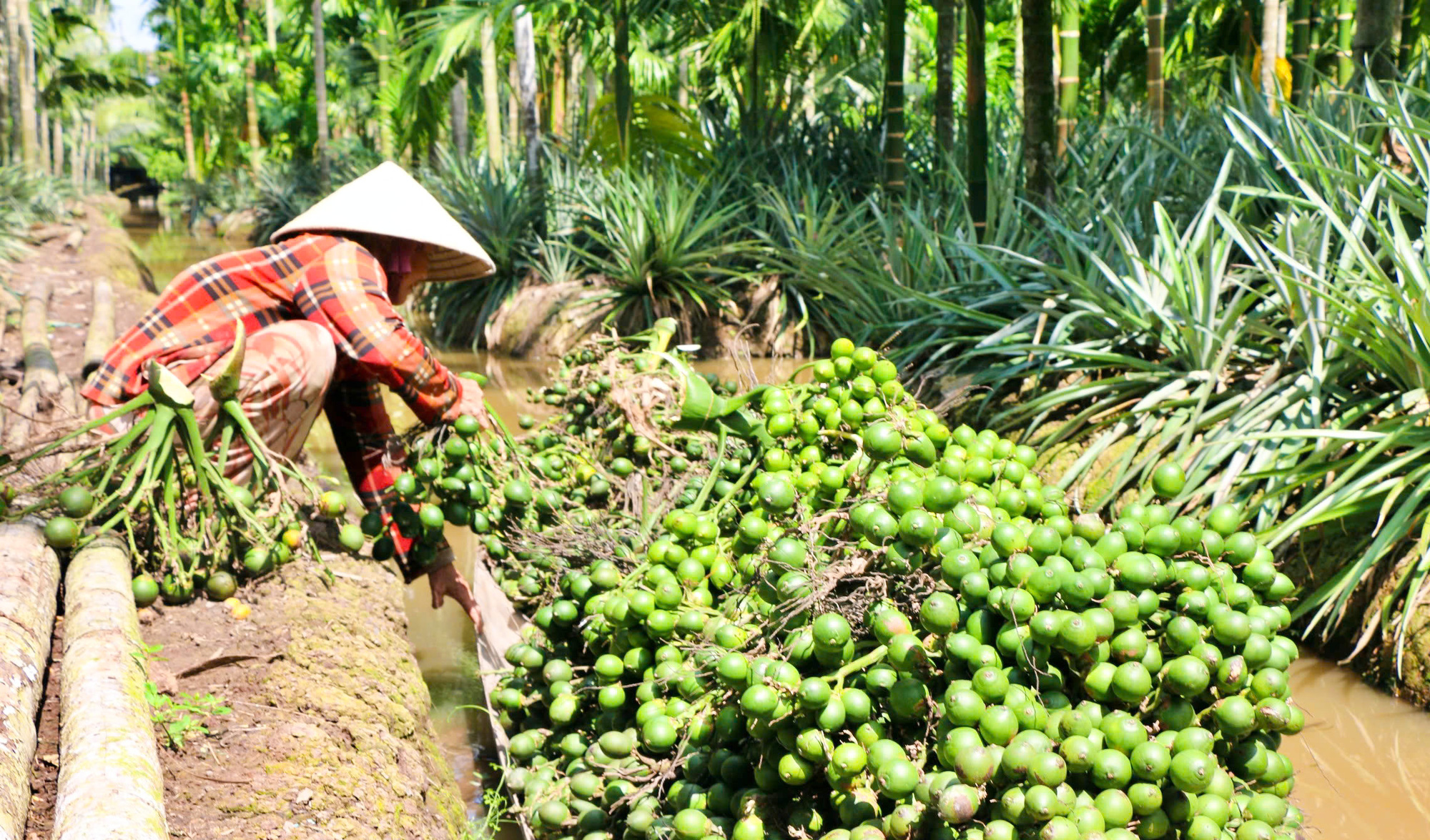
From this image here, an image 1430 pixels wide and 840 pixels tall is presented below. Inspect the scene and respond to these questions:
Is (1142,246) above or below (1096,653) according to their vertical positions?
A: above

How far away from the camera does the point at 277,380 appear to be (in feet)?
9.65

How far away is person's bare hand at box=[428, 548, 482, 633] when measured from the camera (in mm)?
3256

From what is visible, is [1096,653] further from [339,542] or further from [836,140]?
[836,140]

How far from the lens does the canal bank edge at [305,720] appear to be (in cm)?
196

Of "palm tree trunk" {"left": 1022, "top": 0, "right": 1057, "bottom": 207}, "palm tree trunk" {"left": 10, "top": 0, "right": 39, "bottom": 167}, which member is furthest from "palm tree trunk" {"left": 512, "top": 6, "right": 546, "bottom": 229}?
"palm tree trunk" {"left": 10, "top": 0, "right": 39, "bottom": 167}

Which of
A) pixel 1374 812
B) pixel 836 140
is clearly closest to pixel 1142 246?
pixel 1374 812

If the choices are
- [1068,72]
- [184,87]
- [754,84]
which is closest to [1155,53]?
[1068,72]

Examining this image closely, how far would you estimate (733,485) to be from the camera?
97.0 inches

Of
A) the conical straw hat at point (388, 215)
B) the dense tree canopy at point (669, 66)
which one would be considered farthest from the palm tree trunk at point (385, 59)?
the conical straw hat at point (388, 215)

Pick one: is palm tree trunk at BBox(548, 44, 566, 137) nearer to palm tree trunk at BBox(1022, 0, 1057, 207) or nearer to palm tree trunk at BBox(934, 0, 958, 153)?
palm tree trunk at BBox(934, 0, 958, 153)

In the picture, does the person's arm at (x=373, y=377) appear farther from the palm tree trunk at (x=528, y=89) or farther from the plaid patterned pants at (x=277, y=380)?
the palm tree trunk at (x=528, y=89)

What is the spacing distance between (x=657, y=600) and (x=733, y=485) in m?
0.52

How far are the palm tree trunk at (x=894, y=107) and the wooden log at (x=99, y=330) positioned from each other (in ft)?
15.2

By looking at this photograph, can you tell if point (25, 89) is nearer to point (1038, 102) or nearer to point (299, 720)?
point (1038, 102)
